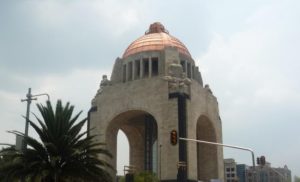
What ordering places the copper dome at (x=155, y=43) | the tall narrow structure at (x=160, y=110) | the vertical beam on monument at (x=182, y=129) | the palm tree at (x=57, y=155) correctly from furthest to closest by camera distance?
the copper dome at (x=155, y=43), the tall narrow structure at (x=160, y=110), the vertical beam on monument at (x=182, y=129), the palm tree at (x=57, y=155)

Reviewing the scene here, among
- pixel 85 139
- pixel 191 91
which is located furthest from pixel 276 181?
pixel 85 139

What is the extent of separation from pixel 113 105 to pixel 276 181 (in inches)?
3656

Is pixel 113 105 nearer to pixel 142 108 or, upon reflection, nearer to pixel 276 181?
pixel 142 108

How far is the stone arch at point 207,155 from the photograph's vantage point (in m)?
59.2

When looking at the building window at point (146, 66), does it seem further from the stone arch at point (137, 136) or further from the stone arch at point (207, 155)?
the stone arch at point (207, 155)

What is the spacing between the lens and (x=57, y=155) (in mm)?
30375

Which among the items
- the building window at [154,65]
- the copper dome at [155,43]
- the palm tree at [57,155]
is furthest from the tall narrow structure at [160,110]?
the palm tree at [57,155]

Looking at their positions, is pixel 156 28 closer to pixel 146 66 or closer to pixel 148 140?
pixel 146 66

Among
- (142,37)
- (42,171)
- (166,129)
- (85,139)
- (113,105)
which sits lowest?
(42,171)

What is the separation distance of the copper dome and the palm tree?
30350 mm

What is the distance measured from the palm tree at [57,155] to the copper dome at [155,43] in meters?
30.3

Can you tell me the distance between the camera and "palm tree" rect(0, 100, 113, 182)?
2966cm

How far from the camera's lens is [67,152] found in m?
30.6

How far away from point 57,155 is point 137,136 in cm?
3536
